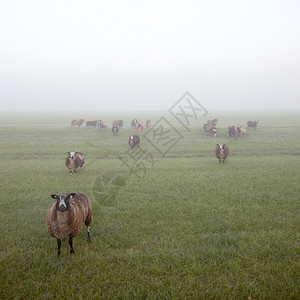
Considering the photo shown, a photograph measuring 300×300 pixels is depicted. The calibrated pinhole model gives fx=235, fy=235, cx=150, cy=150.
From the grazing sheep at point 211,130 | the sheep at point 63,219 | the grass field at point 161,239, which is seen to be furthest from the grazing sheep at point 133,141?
the sheep at point 63,219

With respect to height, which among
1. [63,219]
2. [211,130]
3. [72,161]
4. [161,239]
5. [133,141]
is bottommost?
[161,239]

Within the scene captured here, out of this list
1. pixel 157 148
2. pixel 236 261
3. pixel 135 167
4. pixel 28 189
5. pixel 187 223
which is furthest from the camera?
pixel 157 148

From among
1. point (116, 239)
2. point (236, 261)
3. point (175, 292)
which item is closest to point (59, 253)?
point (116, 239)

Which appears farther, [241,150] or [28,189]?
[241,150]

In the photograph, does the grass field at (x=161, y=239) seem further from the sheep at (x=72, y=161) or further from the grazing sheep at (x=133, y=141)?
the grazing sheep at (x=133, y=141)

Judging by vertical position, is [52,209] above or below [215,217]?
above

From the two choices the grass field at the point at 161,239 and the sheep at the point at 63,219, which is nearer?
the grass field at the point at 161,239

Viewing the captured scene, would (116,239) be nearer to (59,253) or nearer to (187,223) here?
(59,253)

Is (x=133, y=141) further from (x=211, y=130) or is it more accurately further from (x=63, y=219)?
(x=63, y=219)

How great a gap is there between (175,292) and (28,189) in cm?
913

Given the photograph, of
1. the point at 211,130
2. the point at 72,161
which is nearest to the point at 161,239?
the point at 72,161

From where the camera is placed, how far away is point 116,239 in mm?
6758

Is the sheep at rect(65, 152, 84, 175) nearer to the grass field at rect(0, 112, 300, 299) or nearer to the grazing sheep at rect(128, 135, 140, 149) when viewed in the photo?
the grass field at rect(0, 112, 300, 299)

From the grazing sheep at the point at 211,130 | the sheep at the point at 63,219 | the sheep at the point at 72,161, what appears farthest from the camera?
the grazing sheep at the point at 211,130
